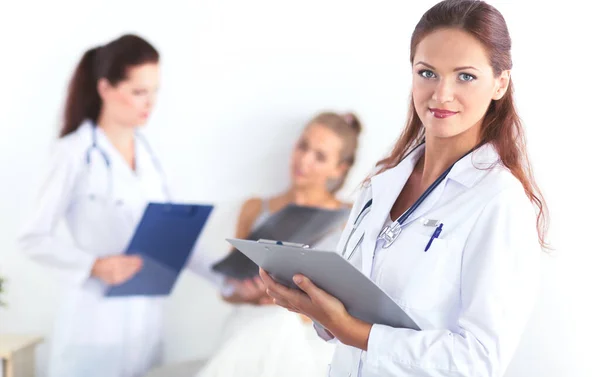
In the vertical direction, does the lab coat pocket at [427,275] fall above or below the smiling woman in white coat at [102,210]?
above

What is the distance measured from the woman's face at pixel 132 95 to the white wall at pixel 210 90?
0.06 meters

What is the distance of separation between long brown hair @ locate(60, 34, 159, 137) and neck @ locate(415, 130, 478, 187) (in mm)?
2124

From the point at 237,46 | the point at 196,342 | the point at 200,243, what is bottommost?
the point at 196,342

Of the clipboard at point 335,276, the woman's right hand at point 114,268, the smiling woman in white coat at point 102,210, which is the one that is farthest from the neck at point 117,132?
the clipboard at point 335,276

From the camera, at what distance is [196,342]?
351 cm

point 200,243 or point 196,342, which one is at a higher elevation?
point 200,243

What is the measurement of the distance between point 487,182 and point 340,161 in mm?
1922

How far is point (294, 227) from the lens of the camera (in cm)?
333

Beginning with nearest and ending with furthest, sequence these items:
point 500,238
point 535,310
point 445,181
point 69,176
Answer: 1. point 500,238
2. point 445,181
3. point 535,310
4. point 69,176

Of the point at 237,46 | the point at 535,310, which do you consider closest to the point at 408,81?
the point at 237,46

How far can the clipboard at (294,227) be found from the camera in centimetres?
330

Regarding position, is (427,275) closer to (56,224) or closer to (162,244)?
(162,244)

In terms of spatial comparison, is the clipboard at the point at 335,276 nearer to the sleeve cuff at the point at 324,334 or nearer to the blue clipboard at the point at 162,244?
the sleeve cuff at the point at 324,334

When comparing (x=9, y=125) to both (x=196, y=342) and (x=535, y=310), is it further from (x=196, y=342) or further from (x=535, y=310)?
(x=535, y=310)
